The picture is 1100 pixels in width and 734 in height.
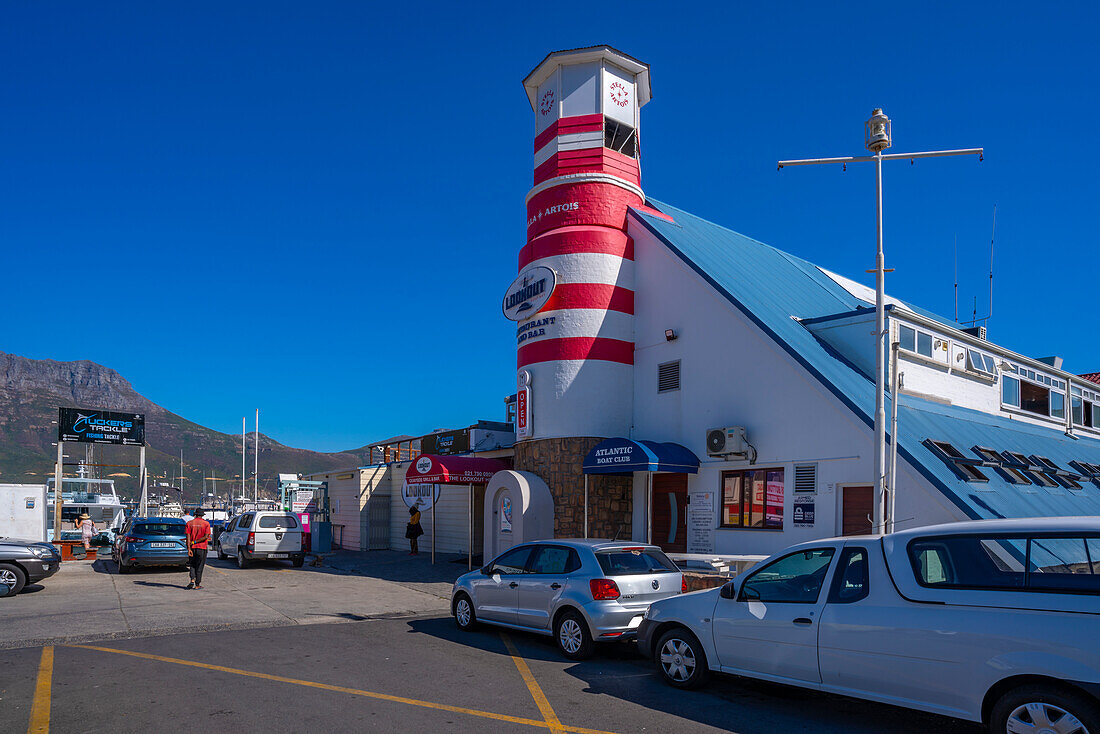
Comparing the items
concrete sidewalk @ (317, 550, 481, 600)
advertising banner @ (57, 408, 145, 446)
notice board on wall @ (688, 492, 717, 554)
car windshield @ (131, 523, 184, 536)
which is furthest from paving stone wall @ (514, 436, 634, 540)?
advertising banner @ (57, 408, 145, 446)

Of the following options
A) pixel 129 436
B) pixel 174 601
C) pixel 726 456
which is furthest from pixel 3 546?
pixel 129 436

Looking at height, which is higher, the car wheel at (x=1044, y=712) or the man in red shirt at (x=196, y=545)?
the car wheel at (x=1044, y=712)

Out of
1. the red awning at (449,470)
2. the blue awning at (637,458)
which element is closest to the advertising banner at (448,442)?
the red awning at (449,470)

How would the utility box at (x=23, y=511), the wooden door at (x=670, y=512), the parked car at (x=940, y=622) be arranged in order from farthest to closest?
1. the utility box at (x=23, y=511)
2. the wooden door at (x=670, y=512)
3. the parked car at (x=940, y=622)

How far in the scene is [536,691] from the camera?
8.12 m

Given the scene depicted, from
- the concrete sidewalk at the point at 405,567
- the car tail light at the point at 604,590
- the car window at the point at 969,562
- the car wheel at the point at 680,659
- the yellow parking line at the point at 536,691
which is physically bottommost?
the concrete sidewalk at the point at 405,567

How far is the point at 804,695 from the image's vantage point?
8.04 m

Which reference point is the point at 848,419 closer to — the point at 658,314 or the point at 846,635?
the point at 658,314

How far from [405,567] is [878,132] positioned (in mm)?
16904

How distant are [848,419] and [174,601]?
43.4 ft

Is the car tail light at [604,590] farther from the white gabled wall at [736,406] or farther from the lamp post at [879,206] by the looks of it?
the white gabled wall at [736,406]

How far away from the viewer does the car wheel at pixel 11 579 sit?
15344mm

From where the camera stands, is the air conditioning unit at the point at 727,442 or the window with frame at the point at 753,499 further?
the air conditioning unit at the point at 727,442

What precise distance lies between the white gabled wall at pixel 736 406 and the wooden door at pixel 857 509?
163 mm
